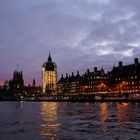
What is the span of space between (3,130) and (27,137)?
24.1 feet

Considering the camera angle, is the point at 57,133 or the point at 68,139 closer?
the point at 68,139

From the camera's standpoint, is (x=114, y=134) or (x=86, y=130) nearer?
(x=114, y=134)

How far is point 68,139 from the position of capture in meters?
36.4

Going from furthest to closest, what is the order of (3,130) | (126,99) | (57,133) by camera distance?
(126,99) < (3,130) < (57,133)

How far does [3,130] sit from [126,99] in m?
141

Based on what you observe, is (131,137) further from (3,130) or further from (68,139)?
(3,130)

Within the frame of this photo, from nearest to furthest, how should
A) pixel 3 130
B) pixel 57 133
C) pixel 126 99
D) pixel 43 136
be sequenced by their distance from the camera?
pixel 43 136 → pixel 57 133 → pixel 3 130 → pixel 126 99

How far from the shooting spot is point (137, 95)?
185125mm

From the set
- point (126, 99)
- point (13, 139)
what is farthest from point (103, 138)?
point (126, 99)

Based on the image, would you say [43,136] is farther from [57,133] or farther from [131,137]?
[131,137]

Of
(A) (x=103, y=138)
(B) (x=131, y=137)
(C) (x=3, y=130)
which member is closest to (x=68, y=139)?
(A) (x=103, y=138)

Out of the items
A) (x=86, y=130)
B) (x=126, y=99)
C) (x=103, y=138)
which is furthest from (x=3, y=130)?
(x=126, y=99)

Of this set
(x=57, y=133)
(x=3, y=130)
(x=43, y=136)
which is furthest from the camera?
(x=3, y=130)

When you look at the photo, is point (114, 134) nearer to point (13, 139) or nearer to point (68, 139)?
point (68, 139)
